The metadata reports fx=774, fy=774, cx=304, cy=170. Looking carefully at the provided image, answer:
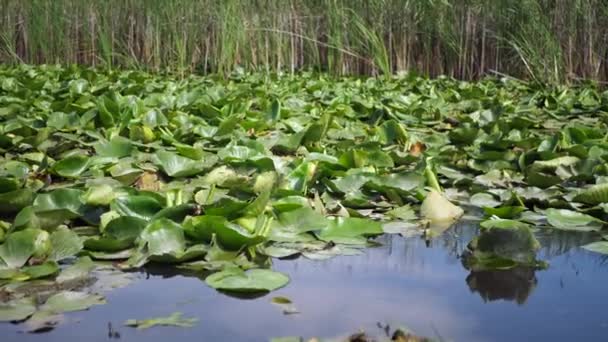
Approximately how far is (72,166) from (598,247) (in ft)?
4.48

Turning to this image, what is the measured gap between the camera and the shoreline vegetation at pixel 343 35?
559 cm

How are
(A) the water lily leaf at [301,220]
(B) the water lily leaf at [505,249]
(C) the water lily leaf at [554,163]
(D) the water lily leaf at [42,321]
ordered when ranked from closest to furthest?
(D) the water lily leaf at [42,321], (B) the water lily leaf at [505,249], (A) the water lily leaf at [301,220], (C) the water lily leaf at [554,163]

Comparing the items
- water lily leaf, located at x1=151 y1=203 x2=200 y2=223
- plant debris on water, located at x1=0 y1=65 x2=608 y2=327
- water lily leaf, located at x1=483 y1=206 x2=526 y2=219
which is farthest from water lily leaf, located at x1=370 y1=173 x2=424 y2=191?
water lily leaf, located at x1=151 y1=203 x2=200 y2=223

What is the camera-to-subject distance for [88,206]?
1.73 meters

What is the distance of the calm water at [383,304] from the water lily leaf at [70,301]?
0.04 ft

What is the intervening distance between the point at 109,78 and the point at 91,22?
5.16ft

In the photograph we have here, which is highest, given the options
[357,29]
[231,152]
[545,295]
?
[357,29]

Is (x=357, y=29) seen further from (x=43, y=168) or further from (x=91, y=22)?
(x=43, y=168)

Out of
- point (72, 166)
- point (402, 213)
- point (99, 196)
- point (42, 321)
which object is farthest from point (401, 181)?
point (42, 321)

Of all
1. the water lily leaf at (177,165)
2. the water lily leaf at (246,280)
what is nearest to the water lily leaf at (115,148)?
the water lily leaf at (177,165)

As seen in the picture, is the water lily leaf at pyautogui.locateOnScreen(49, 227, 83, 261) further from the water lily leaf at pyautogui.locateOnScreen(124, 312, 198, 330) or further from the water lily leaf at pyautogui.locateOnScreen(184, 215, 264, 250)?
the water lily leaf at pyautogui.locateOnScreen(124, 312, 198, 330)

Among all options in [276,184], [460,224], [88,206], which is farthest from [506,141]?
[88,206]

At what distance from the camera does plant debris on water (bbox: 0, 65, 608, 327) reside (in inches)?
58.1

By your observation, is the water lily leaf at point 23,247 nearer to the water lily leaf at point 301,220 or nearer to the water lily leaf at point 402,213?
the water lily leaf at point 301,220
